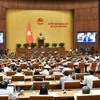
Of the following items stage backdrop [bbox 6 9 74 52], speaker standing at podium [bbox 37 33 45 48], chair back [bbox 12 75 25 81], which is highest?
stage backdrop [bbox 6 9 74 52]

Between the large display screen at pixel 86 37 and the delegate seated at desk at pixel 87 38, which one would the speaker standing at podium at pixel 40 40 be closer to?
the large display screen at pixel 86 37

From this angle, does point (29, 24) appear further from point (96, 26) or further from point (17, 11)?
point (96, 26)

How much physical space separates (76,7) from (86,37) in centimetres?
322

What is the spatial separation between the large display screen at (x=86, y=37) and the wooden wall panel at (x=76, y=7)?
403 millimetres

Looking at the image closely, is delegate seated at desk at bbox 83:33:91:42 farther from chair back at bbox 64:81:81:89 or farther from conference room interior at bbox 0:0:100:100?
chair back at bbox 64:81:81:89

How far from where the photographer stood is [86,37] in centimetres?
2275

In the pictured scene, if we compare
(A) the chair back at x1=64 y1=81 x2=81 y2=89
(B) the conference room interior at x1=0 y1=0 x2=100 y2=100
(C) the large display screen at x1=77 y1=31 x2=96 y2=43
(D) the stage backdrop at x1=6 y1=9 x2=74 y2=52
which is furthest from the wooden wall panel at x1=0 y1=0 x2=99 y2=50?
(A) the chair back at x1=64 y1=81 x2=81 y2=89

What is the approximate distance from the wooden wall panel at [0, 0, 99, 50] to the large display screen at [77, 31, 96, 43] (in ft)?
1.32

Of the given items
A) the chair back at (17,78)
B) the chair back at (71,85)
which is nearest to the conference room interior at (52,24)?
the chair back at (17,78)

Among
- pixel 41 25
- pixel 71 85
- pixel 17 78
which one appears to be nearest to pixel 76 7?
pixel 41 25

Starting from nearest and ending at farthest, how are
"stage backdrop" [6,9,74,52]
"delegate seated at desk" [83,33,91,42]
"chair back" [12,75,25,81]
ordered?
1. "chair back" [12,75,25,81]
2. "delegate seated at desk" [83,33,91,42]
3. "stage backdrop" [6,9,74,52]

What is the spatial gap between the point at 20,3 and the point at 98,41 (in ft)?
27.4

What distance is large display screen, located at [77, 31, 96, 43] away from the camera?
22375 mm

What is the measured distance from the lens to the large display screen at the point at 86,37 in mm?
22375
